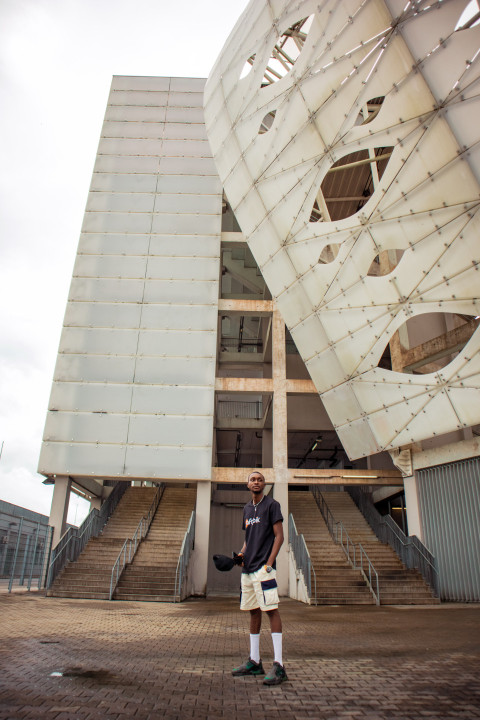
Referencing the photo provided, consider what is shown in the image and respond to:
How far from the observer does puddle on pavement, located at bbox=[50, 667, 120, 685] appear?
12.2 ft

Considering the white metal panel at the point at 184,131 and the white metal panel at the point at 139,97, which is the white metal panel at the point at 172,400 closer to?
the white metal panel at the point at 184,131

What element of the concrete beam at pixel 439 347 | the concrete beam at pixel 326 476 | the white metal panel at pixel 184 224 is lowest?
the concrete beam at pixel 326 476

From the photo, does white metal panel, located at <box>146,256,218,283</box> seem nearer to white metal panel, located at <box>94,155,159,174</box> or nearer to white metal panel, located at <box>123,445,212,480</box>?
white metal panel, located at <box>94,155,159,174</box>

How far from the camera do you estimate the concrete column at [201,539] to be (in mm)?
17703

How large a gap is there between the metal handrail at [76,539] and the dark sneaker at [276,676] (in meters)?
13.6

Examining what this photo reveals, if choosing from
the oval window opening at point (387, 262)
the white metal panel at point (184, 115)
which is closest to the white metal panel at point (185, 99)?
the white metal panel at point (184, 115)

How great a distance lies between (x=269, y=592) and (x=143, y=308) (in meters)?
19.0

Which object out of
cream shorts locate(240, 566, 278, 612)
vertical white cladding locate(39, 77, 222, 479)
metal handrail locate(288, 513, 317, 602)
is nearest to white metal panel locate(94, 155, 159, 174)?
vertical white cladding locate(39, 77, 222, 479)

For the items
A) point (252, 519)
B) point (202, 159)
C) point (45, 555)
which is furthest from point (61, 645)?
point (202, 159)

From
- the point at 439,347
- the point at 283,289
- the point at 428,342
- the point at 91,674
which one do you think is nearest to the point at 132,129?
the point at 283,289

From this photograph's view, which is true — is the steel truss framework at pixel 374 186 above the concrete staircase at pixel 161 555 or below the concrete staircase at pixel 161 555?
above

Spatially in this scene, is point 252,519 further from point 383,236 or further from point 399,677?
point 383,236

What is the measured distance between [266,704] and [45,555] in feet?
52.9

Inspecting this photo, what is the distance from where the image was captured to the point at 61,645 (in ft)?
17.3
